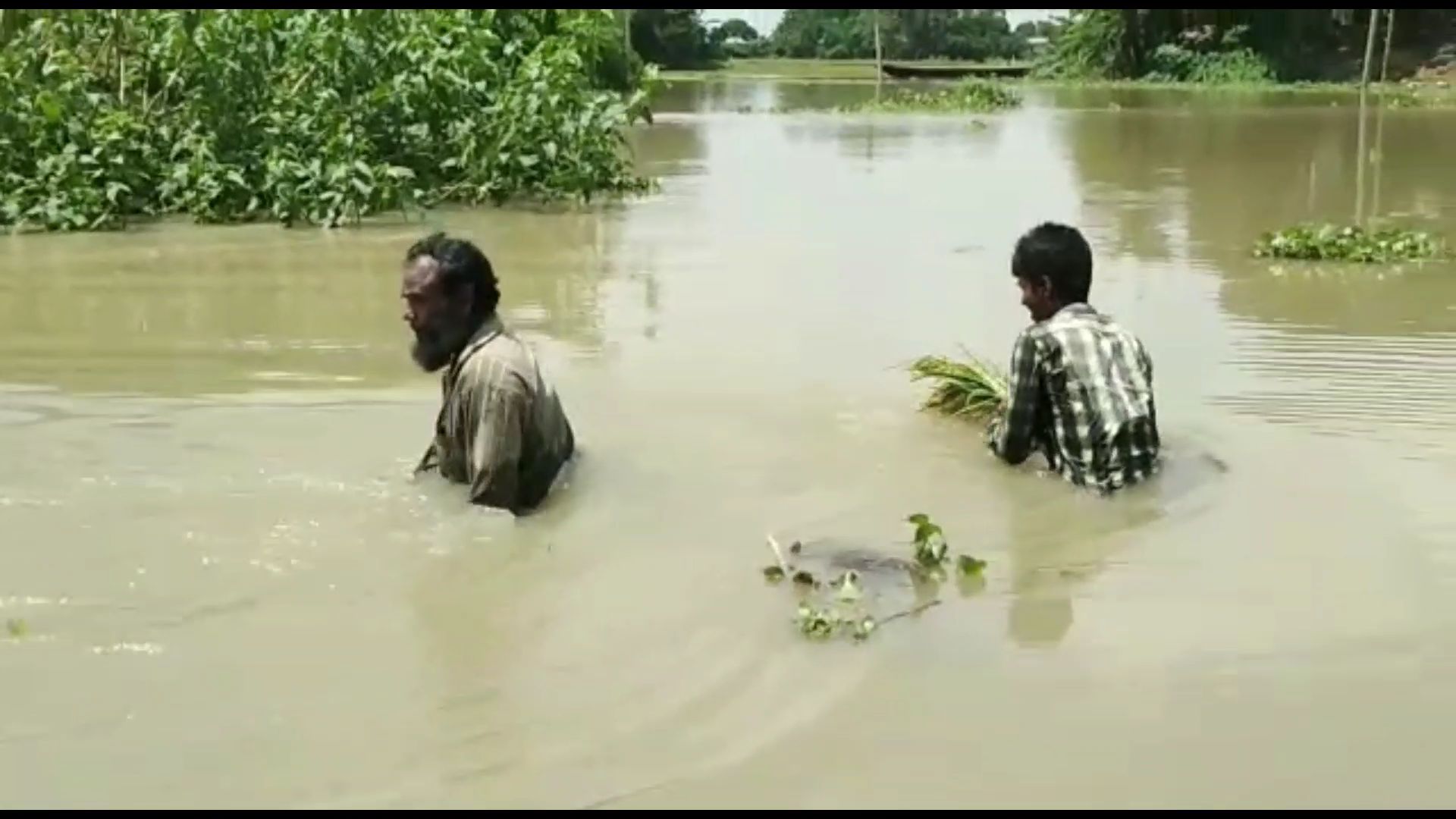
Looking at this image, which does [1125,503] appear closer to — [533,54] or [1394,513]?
[1394,513]

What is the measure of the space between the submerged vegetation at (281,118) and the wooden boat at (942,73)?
38068 millimetres

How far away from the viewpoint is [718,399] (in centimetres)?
697

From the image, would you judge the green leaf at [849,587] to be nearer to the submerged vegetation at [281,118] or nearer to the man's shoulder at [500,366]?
the man's shoulder at [500,366]

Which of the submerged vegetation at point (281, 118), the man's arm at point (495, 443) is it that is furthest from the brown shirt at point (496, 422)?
the submerged vegetation at point (281, 118)

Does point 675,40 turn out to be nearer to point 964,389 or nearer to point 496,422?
point 964,389

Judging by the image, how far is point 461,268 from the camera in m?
4.96

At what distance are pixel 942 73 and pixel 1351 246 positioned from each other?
42.3 metres

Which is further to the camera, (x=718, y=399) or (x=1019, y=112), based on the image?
(x=1019, y=112)

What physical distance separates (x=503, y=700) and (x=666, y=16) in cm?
6279

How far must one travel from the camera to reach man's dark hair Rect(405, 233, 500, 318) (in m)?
4.95

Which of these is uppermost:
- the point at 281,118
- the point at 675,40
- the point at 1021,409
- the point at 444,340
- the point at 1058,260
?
the point at 675,40

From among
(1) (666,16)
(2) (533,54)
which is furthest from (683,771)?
(1) (666,16)

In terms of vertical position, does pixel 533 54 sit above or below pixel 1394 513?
above

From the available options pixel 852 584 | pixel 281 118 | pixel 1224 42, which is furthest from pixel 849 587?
pixel 1224 42
